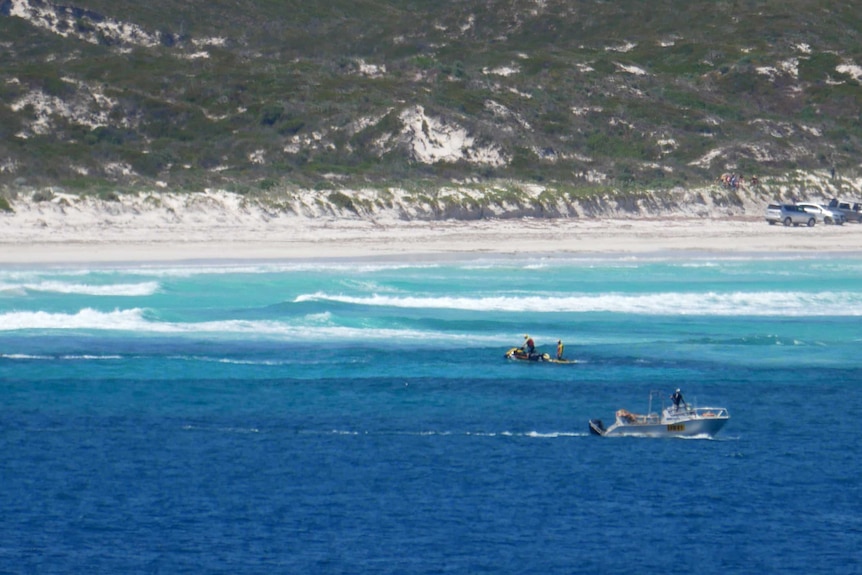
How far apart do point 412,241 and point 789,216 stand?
65.1ft

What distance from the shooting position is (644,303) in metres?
41.5

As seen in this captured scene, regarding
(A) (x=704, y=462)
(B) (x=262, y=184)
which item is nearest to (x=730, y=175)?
(B) (x=262, y=184)

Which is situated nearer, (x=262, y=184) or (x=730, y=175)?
(x=262, y=184)

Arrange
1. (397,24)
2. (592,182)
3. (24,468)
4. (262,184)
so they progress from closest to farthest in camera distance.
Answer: (24,468) → (262,184) → (592,182) → (397,24)

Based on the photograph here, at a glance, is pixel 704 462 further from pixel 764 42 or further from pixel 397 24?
pixel 397 24

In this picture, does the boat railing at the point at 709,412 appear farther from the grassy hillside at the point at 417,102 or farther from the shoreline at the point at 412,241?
the grassy hillside at the point at 417,102

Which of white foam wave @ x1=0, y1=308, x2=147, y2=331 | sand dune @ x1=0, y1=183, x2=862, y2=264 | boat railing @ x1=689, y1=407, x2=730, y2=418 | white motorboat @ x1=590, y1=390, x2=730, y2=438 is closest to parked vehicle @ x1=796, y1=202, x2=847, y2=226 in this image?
sand dune @ x1=0, y1=183, x2=862, y2=264

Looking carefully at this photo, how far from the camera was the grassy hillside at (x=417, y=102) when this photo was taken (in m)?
69.0

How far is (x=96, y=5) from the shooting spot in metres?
113

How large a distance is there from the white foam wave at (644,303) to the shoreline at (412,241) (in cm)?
852

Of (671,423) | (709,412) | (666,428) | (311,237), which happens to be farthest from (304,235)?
(709,412)

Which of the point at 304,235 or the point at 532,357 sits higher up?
the point at 304,235

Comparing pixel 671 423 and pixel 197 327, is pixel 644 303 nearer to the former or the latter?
pixel 197 327

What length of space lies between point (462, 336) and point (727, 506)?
48.1ft
